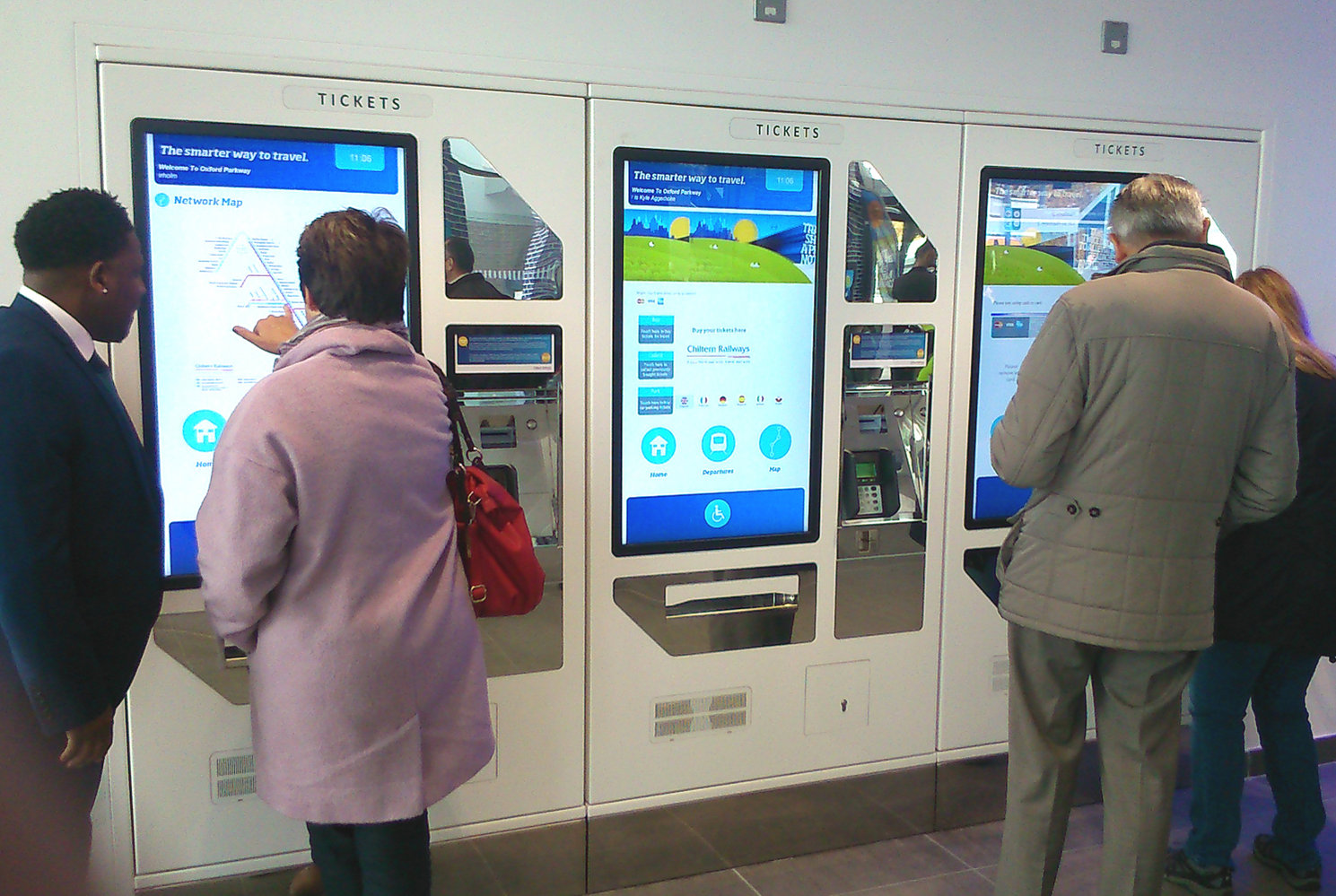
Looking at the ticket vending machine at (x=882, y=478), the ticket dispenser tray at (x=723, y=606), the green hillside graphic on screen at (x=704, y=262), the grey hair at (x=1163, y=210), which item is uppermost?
the grey hair at (x=1163, y=210)

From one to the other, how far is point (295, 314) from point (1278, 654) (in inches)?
111

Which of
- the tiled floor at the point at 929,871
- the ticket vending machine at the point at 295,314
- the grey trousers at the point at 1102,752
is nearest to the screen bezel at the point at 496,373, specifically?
the ticket vending machine at the point at 295,314

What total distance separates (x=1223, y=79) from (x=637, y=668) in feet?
8.89

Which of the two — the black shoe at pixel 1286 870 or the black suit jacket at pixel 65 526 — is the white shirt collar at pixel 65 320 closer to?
the black suit jacket at pixel 65 526

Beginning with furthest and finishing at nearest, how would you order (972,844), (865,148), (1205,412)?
(972,844) < (865,148) < (1205,412)

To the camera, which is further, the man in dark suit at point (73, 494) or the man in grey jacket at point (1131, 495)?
the man in grey jacket at point (1131, 495)

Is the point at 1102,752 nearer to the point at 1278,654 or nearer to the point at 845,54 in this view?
the point at 1278,654

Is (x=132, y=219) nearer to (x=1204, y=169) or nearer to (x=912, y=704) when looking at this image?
(x=912, y=704)

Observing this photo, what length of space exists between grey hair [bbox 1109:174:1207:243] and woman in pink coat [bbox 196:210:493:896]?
1.69 metres

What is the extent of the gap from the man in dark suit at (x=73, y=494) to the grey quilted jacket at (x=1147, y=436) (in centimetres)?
188

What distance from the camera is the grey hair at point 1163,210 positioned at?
2.46 metres

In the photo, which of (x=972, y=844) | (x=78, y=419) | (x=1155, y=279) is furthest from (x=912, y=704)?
(x=78, y=419)

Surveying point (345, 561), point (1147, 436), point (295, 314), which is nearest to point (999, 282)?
point (1147, 436)

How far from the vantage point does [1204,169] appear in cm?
350
